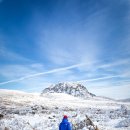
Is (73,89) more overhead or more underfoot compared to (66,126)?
more overhead

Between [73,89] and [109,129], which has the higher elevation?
[73,89]

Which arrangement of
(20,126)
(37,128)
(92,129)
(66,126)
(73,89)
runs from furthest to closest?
(73,89) < (37,128) < (20,126) < (92,129) < (66,126)

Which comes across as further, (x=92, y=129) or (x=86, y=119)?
(x=86, y=119)

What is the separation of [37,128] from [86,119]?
4.42m

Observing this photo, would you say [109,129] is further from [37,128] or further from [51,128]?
[37,128]

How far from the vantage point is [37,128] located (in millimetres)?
16516

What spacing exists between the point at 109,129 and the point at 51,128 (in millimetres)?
4768

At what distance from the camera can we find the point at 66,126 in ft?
35.8

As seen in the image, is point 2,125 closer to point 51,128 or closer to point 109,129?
point 51,128

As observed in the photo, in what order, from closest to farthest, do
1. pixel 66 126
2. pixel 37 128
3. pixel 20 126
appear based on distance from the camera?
pixel 66 126
pixel 20 126
pixel 37 128

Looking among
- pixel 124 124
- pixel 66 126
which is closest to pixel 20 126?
pixel 66 126

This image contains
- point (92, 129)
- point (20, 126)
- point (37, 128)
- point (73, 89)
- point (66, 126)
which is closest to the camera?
point (66, 126)

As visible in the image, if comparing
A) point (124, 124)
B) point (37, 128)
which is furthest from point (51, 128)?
point (124, 124)

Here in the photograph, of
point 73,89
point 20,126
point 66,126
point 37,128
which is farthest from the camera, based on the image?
point 73,89
